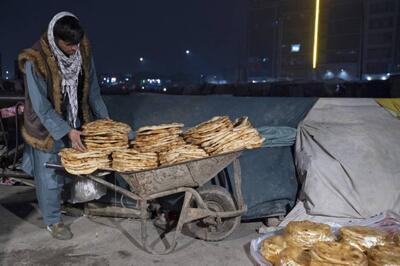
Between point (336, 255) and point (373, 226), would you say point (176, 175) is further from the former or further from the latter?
point (373, 226)

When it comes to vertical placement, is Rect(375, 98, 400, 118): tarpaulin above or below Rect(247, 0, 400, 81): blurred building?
below

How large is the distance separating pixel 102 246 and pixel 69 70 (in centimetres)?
185

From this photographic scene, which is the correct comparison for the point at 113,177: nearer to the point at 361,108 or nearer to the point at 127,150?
the point at 127,150

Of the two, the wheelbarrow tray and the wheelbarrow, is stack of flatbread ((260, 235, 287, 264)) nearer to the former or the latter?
the wheelbarrow

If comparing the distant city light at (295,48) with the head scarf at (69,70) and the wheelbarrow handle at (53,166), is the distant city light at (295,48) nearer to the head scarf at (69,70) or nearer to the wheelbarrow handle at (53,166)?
the head scarf at (69,70)

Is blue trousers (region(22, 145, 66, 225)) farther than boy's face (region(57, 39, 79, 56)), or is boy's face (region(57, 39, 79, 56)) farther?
blue trousers (region(22, 145, 66, 225))

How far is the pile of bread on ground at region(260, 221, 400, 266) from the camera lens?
9.18 feet

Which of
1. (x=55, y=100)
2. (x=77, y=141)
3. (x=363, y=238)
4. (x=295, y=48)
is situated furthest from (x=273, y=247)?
(x=295, y=48)

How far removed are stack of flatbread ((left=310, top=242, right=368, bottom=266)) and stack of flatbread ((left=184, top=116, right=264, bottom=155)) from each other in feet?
3.45

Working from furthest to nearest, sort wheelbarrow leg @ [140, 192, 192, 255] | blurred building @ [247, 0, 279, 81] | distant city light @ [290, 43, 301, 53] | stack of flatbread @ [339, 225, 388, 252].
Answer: blurred building @ [247, 0, 279, 81]
distant city light @ [290, 43, 301, 53]
wheelbarrow leg @ [140, 192, 192, 255]
stack of flatbread @ [339, 225, 388, 252]

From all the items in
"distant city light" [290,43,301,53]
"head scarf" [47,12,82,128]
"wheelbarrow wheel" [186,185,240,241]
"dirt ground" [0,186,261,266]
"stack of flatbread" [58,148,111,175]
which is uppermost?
"distant city light" [290,43,301,53]

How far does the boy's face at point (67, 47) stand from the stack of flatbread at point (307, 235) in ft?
8.78

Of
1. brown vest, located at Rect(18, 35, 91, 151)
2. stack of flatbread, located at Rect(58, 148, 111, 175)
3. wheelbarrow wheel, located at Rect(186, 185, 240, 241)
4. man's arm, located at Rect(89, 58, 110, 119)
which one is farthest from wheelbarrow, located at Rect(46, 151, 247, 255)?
man's arm, located at Rect(89, 58, 110, 119)

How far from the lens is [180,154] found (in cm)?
339
